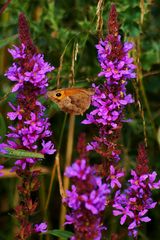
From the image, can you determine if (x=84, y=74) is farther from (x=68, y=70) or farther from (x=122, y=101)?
(x=122, y=101)

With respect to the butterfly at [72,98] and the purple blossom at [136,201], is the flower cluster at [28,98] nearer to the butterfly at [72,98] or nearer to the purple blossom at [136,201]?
the butterfly at [72,98]

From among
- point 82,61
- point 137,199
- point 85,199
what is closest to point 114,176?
point 137,199

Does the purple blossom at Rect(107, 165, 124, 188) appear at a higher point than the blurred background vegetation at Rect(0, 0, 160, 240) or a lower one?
lower

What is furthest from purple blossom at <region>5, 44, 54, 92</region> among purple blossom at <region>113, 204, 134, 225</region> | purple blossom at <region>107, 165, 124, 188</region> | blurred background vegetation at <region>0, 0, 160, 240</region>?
blurred background vegetation at <region>0, 0, 160, 240</region>

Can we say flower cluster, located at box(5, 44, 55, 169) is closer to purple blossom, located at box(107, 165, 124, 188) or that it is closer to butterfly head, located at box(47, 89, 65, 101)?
butterfly head, located at box(47, 89, 65, 101)

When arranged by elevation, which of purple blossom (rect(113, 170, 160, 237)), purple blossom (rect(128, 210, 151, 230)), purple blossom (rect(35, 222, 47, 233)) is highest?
purple blossom (rect(113, 170, 160, 237))

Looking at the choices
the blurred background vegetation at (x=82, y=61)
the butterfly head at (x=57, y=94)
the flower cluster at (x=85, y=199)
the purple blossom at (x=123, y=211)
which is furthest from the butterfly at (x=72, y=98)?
the blurred background vegetation at (x=82, y=61)

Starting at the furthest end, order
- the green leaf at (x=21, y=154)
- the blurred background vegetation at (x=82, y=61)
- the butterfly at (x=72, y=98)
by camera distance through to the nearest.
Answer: the blurred background vegetation at (x=82, y=61)
the butterfly at (x=72, y=98)
the green leaf at (x=21, y=154)
